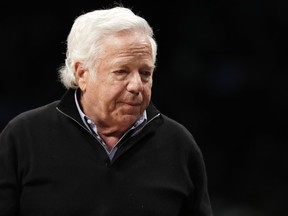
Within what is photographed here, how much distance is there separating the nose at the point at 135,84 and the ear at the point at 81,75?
0.18 metres

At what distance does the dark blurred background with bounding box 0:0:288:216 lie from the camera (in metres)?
6.21

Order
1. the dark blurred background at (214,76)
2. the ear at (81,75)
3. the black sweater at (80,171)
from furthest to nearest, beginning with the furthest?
1. the dark blurred background at (214,76)
2. the ear at (81,75)
3. the black sweater at (80,171)

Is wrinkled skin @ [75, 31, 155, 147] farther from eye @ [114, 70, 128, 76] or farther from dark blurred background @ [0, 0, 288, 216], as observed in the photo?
dark blurred background @ [0, 0, 288, 216]

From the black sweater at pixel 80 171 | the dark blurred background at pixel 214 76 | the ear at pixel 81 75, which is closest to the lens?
the black sweater at pixel 80 171

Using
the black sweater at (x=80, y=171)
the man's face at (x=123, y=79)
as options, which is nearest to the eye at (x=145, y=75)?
the man's face at (x=123, y=79)

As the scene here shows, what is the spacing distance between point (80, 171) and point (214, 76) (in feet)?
13.1

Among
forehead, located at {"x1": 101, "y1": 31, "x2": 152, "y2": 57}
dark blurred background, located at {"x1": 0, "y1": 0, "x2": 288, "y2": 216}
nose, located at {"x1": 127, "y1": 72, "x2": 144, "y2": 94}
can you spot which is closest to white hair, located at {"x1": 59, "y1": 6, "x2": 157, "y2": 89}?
forehead, located at {"x1": 101, "y1": 31, "x2": 152, "y2": 57}

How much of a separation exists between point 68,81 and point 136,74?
1.02 feet

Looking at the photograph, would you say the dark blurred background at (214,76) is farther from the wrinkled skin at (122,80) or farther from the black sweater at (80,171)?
the wrinkled skin at (122,80)

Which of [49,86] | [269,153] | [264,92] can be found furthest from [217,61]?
[49,86]

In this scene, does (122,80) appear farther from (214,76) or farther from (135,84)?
(214,76)

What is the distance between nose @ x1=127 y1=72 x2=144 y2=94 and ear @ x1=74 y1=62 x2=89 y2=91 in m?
0.18

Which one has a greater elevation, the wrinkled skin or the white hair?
the white hair

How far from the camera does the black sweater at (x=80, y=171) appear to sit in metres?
2.65
